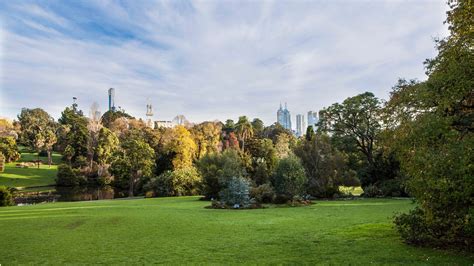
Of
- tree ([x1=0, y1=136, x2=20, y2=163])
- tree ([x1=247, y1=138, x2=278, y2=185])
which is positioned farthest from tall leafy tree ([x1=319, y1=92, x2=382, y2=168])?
tree ([x1=0, y1=136, x2=20, y2=163])

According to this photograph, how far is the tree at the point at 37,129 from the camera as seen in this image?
63.5m

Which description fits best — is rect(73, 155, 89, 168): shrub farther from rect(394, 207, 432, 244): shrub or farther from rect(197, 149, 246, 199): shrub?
rect(394, 207, 432, 244): shrub

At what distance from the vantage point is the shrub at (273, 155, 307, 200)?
2244 cm

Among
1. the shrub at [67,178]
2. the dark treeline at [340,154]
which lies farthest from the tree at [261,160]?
the shrub at [67,178]

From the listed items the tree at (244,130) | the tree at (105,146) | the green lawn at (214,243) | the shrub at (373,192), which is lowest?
the shrub at (373,192)

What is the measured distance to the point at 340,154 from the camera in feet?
96.2

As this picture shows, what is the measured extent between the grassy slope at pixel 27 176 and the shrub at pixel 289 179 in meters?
41.5

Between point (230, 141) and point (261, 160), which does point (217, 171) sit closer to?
point (261, 160)

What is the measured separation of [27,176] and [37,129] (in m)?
23.3

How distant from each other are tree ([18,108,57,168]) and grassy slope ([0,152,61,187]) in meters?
3.69

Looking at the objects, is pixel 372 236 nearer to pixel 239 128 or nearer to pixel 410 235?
pixel 410 235

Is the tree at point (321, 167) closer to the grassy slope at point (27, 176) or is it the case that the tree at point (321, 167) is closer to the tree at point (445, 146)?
the tree at point (445, 146)

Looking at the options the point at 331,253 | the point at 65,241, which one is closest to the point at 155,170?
the point at 65,241

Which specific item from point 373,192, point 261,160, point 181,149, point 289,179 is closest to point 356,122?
point 373,192
